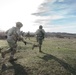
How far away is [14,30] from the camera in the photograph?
15.6m

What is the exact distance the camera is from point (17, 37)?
16.0m

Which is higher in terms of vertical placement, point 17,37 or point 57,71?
point 17,37

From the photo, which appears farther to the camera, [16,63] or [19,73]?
[16,63]

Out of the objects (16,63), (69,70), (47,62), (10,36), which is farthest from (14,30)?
(69,70)

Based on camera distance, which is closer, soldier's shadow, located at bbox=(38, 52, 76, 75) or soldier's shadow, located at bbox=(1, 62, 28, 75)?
soldier's shadow, located at bbox=(1, 62, 28, 75)

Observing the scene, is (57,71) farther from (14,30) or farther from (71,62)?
(14,30)

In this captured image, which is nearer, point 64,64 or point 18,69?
point 18,69

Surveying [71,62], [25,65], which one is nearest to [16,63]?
[25,65]

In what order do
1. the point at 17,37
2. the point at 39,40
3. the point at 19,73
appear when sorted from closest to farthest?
the point at 19,73 → the point at 17,37 → the point at 39,40

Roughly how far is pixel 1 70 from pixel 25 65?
5.98 feet

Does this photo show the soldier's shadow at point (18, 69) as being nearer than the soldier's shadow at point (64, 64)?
Yes

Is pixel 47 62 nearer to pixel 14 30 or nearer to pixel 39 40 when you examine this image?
pixel 14 30

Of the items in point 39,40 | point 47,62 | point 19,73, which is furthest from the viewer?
point 39,40

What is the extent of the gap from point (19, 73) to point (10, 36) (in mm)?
2817
